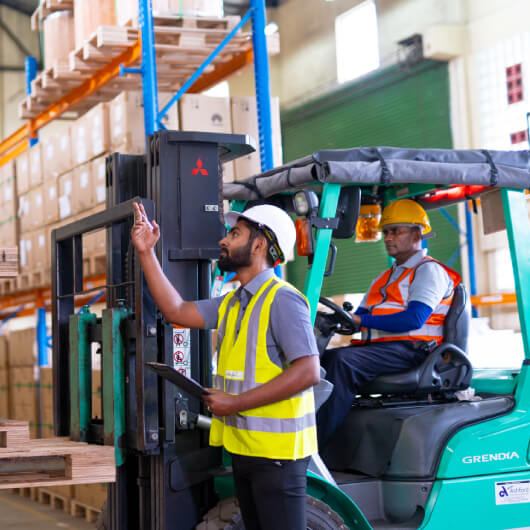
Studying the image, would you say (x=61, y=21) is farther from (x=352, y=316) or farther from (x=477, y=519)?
(x=477, y=519)

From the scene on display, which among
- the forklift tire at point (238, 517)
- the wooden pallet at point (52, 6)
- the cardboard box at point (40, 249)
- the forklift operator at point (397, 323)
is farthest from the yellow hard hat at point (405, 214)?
the wooden pallet at point (52, 6)

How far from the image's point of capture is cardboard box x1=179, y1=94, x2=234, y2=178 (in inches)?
265

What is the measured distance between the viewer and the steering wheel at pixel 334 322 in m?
3.79

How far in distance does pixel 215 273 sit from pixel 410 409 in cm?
113

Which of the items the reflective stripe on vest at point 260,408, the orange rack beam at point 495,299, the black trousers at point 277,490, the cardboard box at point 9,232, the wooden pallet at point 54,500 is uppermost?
the cardboard box at point 9,232

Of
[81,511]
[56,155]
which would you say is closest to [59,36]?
[56,155]

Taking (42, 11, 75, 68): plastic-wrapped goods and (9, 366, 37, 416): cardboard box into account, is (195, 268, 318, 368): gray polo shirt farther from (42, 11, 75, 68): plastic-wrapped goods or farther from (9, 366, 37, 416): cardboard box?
(42, 11, 75, 68): plastic-wrapped goods

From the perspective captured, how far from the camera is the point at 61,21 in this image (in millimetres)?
8469

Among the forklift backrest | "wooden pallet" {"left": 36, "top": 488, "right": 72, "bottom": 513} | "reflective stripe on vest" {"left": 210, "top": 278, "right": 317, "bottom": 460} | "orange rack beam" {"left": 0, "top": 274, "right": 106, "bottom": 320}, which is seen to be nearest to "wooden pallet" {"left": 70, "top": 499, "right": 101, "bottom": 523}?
"wooden pallet" {"left": 36, "top": 488, "right": 72, "bottom": 513}

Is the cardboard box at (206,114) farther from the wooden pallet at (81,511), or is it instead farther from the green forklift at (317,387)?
the wooden pallet at (81,511)

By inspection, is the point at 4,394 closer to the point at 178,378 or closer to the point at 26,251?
the point at 26,251

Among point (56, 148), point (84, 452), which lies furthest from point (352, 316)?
point (56, 148)

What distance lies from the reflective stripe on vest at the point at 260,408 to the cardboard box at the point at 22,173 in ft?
20.6

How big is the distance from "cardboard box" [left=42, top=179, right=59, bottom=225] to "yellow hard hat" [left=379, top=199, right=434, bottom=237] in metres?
4.29
